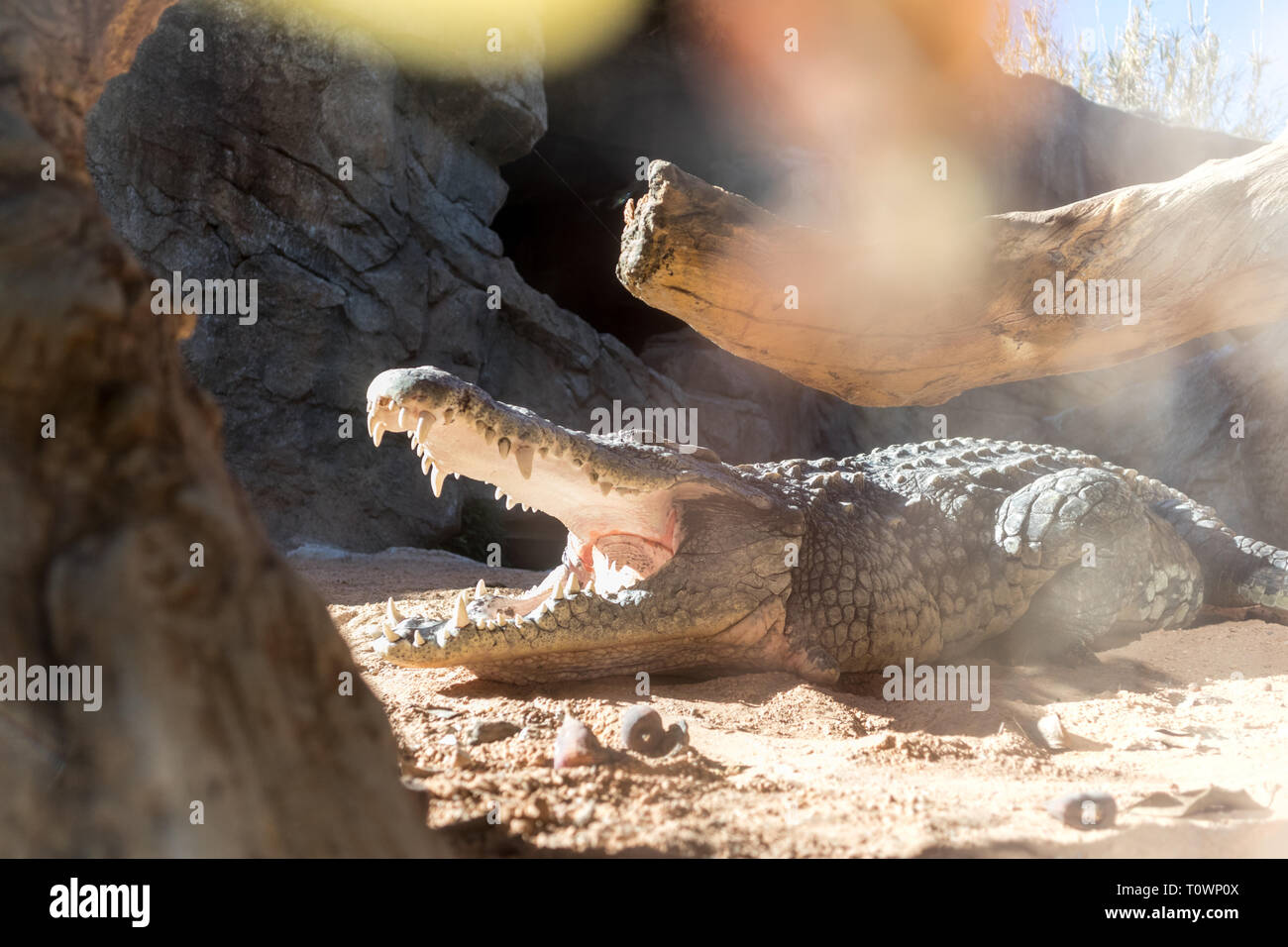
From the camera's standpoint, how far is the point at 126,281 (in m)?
1.01

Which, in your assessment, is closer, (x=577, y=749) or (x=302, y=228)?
(x=577, y=749)

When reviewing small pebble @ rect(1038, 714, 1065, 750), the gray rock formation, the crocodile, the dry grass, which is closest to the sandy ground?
small pebble @ rect(1038, 714, 1065, 750)

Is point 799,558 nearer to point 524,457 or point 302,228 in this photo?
point 524,457

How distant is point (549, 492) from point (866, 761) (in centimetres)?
156

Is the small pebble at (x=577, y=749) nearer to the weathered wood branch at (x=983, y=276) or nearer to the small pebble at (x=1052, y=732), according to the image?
the small pebble at (x=1052, y=732)

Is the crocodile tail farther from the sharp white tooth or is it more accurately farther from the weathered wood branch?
the sharp white tooth

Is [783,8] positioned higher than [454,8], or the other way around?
[783,8]

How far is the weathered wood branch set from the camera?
2996mm

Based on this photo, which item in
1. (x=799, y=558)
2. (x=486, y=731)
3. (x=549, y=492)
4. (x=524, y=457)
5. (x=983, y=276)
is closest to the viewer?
(x=486, y=731)

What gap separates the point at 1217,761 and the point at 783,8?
1010 centimetres

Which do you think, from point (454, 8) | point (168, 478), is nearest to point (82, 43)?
point (168, 478)

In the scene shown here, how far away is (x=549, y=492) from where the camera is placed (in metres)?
3.18

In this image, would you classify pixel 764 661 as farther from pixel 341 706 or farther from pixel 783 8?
pixel 783 8

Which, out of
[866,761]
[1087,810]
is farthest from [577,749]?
[1087,810]
